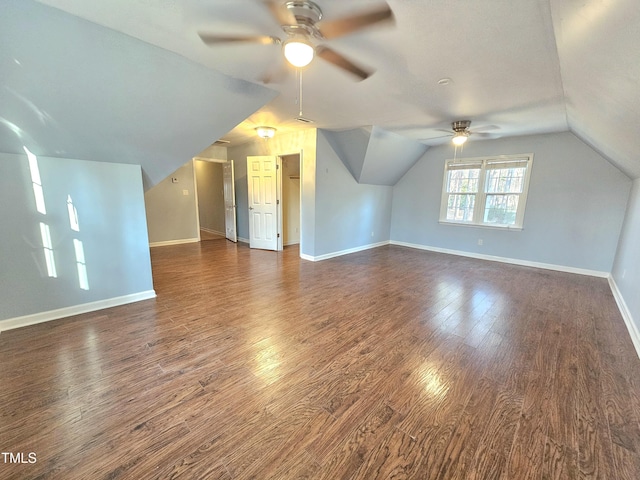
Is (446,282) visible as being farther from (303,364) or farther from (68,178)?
(68,178)

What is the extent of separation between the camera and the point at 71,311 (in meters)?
2.62

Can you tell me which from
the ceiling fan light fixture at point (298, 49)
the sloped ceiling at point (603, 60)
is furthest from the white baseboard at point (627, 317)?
the ceiling fan light fixture at point (298, 49)

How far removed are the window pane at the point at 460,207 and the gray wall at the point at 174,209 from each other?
6054 mm

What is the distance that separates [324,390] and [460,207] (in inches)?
205

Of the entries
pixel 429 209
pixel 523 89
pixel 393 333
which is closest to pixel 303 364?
pixel 393 333

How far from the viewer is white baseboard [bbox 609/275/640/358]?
2.29 meters

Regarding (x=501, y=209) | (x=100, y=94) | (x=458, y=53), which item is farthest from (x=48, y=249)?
(x=501, y=209)

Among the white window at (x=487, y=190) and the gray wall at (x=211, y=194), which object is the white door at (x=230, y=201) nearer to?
the gray wall at (x=211, y=194)

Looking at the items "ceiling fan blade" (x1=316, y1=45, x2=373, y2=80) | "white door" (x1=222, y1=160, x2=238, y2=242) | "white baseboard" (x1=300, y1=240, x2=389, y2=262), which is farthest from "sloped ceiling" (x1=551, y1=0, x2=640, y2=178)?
"white door" (x1=222, y1=160, x2=238, y2=242)

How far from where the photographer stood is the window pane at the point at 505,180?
484 centimetres

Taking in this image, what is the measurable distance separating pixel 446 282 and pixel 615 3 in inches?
129

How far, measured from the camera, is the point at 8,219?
2.28 m

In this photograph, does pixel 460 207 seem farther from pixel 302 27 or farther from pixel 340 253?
pixel 302 27

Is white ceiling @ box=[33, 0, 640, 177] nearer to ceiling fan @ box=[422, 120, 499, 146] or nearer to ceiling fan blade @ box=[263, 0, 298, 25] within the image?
ceiling fan blade @ box=[263, 0, 298, 25]
